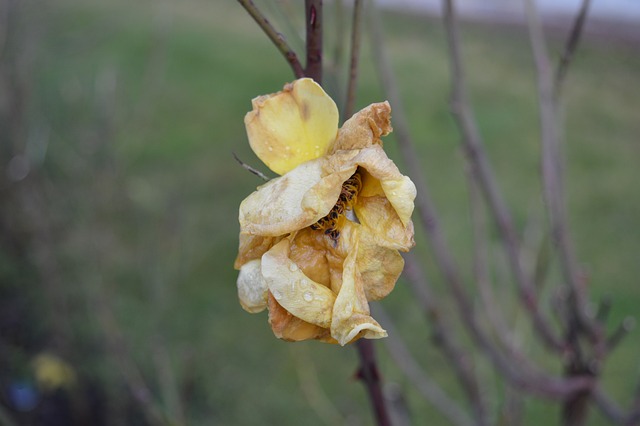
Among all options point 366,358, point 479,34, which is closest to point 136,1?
point 479,34

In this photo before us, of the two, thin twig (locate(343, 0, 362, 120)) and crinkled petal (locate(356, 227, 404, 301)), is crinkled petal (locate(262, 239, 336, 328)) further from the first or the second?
thin twig (locate(343, 0, 362, 120))

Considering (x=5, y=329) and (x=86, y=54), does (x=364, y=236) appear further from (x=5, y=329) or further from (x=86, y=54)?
(x=86, y=54)

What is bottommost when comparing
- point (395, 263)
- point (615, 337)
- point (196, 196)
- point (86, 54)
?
point (196, 196)

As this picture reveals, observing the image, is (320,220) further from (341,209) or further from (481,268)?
(481,268)

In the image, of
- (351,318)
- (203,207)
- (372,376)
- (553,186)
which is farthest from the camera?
(203,207)

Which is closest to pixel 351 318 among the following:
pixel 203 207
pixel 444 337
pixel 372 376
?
pixel 372 376

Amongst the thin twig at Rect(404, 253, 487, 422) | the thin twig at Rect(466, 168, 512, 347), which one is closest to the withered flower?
the thin twig at Rect(404, 253, 487, 422)
